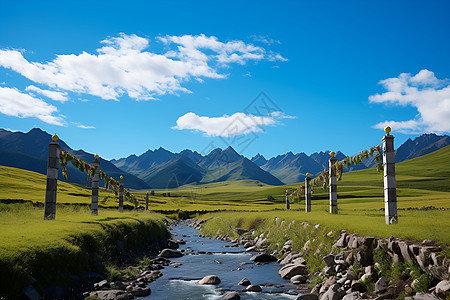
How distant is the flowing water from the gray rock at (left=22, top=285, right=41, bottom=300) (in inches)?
188

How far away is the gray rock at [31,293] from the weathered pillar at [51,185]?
12.0m

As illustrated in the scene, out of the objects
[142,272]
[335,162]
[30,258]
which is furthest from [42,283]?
[335,162]

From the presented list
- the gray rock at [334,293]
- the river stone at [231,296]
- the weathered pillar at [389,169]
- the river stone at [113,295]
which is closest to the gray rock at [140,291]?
the river stone at [113,295]

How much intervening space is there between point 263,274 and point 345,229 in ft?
17.0

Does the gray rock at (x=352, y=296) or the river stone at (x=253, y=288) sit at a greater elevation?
the gray rock at (x=352, y=296)

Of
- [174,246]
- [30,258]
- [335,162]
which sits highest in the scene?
[335,162]

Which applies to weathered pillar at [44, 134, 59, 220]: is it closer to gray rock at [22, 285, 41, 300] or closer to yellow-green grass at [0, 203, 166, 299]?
yellow-green grass at [0, 203, 166, 299]

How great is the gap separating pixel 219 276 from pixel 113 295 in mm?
6805

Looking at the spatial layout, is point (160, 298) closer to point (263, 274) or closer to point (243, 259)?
point (263, 274)

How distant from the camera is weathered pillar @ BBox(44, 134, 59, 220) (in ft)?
67.4

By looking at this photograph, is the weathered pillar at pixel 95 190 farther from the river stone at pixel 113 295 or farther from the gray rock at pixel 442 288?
the gray rock at pixel 442 288

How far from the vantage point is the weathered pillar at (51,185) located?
20547mm

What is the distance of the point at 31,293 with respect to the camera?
9.55 meters

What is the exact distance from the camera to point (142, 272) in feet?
57.5
